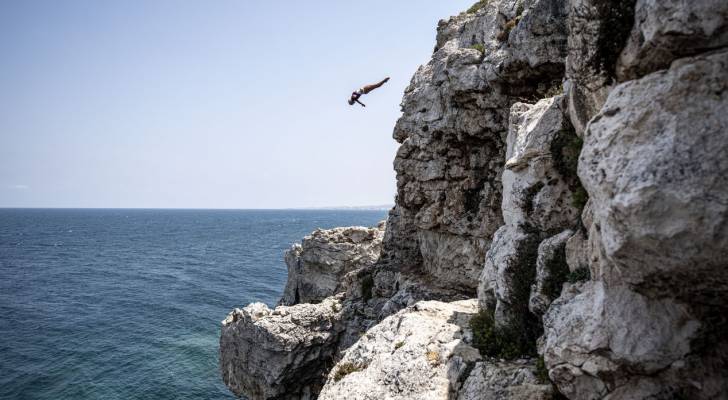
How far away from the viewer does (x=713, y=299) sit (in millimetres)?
7664

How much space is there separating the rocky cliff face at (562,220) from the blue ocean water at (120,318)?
17306mm

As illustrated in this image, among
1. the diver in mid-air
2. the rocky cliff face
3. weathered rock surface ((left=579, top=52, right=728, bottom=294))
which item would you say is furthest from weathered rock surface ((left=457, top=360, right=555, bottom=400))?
the diver in mid-air

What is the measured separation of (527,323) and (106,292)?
72.3 m

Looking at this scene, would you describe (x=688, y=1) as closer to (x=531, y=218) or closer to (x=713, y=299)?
(x=713, y=299)

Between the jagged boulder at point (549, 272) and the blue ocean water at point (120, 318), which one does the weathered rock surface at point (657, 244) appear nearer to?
the jagged boulder at point (549, 272)

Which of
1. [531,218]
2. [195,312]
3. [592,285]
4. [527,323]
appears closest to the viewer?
[592,285]

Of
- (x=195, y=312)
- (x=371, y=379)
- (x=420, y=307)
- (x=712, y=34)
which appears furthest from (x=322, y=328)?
(x=195, y=312)

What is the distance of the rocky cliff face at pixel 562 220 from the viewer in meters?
7.27

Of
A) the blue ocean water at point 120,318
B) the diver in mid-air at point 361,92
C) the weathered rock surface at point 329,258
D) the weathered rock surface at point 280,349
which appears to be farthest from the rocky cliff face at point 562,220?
the blue ocean water at point 120,318

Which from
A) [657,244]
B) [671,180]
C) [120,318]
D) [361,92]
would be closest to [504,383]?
[657,244]

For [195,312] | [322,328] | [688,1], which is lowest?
→ [195,312]

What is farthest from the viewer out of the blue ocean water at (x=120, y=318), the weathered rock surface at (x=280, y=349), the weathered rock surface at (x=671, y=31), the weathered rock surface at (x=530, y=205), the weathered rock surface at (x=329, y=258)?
the weathered rock surface at (x=329, y=258)

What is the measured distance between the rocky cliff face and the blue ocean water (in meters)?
17.3

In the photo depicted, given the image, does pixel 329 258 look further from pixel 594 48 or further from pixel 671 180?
pixel 671 180
